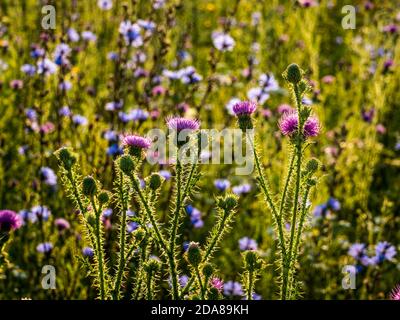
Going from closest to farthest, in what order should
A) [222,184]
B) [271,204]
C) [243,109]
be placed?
[271,204]
[243,109]
[222,184]

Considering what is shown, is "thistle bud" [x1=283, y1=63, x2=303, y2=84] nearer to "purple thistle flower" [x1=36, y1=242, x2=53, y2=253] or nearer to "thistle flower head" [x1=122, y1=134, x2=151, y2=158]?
"thistle flower head" [x1=122, y1=134, x2=151, y2=158]

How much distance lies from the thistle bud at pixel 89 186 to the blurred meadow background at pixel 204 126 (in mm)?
577

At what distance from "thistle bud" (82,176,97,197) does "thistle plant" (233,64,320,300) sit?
0.44 m

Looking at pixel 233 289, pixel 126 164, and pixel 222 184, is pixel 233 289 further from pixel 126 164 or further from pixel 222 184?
pixel 126 164

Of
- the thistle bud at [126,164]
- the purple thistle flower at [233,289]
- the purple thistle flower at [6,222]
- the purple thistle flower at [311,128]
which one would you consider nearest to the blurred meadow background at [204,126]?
the purple thistle flower at [233,289]

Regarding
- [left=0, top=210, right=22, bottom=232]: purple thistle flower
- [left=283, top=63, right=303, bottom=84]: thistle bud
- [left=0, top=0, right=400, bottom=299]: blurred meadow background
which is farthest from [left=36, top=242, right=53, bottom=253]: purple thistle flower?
[left=283, top=63, right=303, bottom=84]: thistle bud

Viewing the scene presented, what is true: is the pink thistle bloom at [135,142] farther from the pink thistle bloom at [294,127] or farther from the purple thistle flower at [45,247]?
the purple thistle flower at [45,247]

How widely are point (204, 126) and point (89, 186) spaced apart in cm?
235

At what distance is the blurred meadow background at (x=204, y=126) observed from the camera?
2805mm

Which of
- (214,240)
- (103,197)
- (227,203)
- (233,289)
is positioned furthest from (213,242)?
(233,289)

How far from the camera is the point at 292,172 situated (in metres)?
1.64

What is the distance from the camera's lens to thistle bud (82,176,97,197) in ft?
5.07

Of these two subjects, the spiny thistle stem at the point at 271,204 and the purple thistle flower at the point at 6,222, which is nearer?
the spiny thistle stem at the point at 271,204

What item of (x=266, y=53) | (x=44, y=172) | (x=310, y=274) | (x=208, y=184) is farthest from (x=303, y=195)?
(x=266, y=53)
